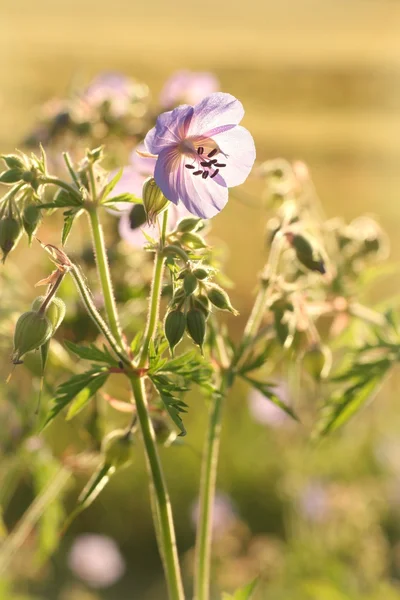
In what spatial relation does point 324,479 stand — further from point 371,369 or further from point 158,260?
point 158,260

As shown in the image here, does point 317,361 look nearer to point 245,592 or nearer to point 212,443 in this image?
point 212,443

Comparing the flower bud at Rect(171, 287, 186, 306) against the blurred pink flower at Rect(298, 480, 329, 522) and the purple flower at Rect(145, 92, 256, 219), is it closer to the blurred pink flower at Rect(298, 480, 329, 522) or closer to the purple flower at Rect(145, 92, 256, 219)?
the purple flower at Rect(145, 92, 256, 219)

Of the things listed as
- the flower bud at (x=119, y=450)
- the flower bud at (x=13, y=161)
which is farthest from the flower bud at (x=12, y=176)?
the flower bud at (x=119, y=450)

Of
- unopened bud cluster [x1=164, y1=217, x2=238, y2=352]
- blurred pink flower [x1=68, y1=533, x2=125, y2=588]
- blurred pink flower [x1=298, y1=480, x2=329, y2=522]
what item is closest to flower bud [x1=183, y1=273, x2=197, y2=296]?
unopened bud cluster [x1=164, y1=217, x2=238, y2=352]

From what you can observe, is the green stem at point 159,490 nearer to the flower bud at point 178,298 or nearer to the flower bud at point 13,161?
the flower bud at point 178,298

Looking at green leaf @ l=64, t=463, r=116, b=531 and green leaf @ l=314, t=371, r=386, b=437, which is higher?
green leaf @ l=314, t=371, r=386, b=437

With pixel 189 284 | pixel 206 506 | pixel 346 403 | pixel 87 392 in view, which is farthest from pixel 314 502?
pixel 189 284
